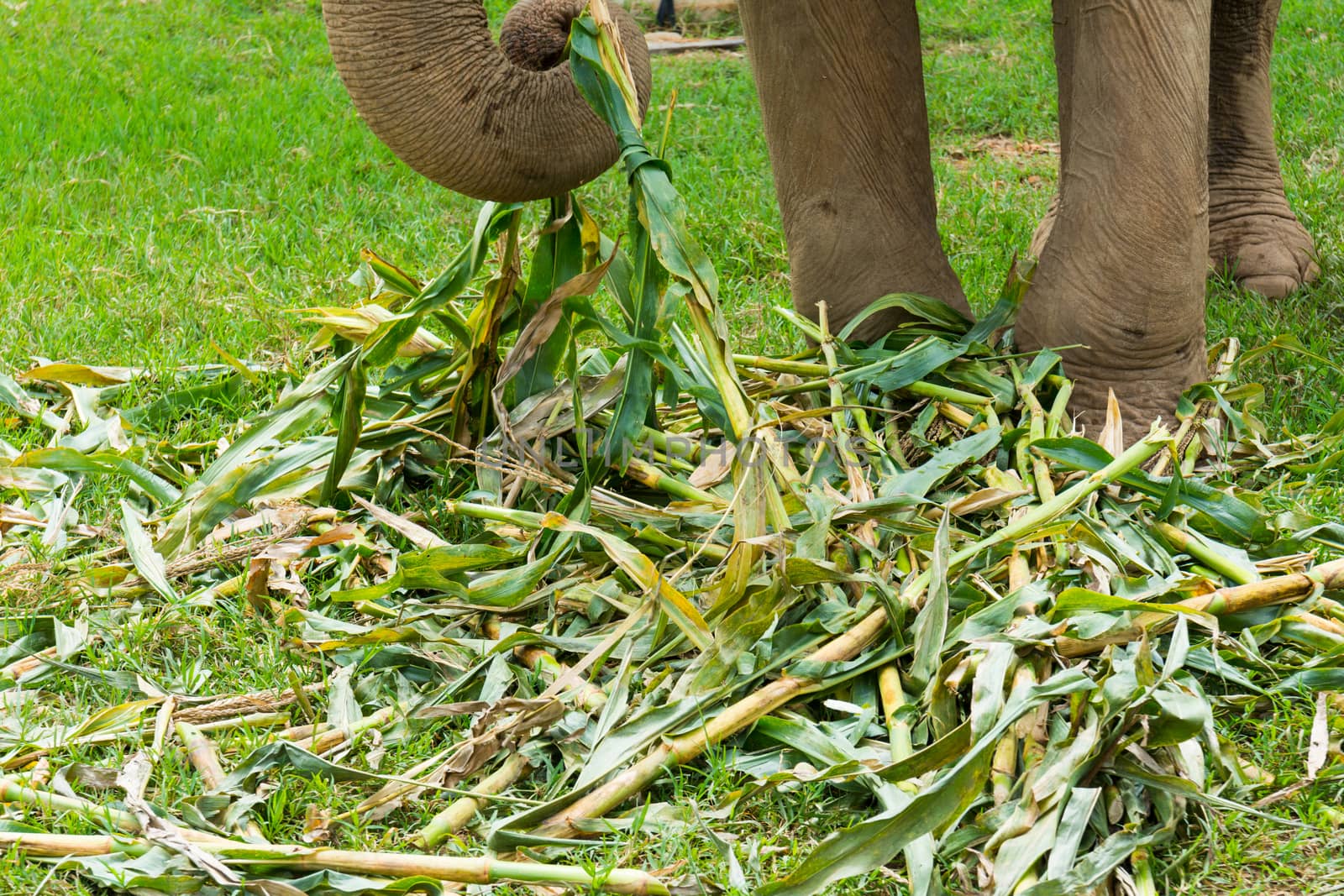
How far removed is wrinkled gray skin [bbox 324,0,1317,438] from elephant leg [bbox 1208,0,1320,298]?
0.27 feet

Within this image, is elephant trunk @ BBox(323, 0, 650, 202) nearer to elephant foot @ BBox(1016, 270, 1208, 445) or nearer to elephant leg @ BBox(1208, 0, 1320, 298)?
elephant foot @ BBox(1016, 270, 1208, 445)

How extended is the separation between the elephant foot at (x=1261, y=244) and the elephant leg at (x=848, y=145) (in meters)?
1.00

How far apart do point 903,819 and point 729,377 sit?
0.77 meters

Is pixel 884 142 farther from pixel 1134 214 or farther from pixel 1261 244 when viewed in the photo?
pixel 1261 244

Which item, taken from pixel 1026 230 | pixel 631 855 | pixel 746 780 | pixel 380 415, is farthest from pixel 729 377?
pixel 1026 230

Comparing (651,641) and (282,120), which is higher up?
(282,120)

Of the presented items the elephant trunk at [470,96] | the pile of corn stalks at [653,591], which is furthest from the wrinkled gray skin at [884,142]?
the pile of corn stalks at [653,591]

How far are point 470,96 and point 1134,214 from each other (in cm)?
123

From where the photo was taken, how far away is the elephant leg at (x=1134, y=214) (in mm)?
2508

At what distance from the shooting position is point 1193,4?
8.17 ft

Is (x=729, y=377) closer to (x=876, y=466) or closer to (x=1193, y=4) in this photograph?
(x=876, y=466)

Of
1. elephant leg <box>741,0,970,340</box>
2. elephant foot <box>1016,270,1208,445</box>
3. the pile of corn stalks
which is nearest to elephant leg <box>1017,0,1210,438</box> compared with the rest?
elephant foot <box>1016,270,1208,445</box>

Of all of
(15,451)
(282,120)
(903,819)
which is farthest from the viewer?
(282,120)

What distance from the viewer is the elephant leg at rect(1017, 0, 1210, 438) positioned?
8.23 ft
